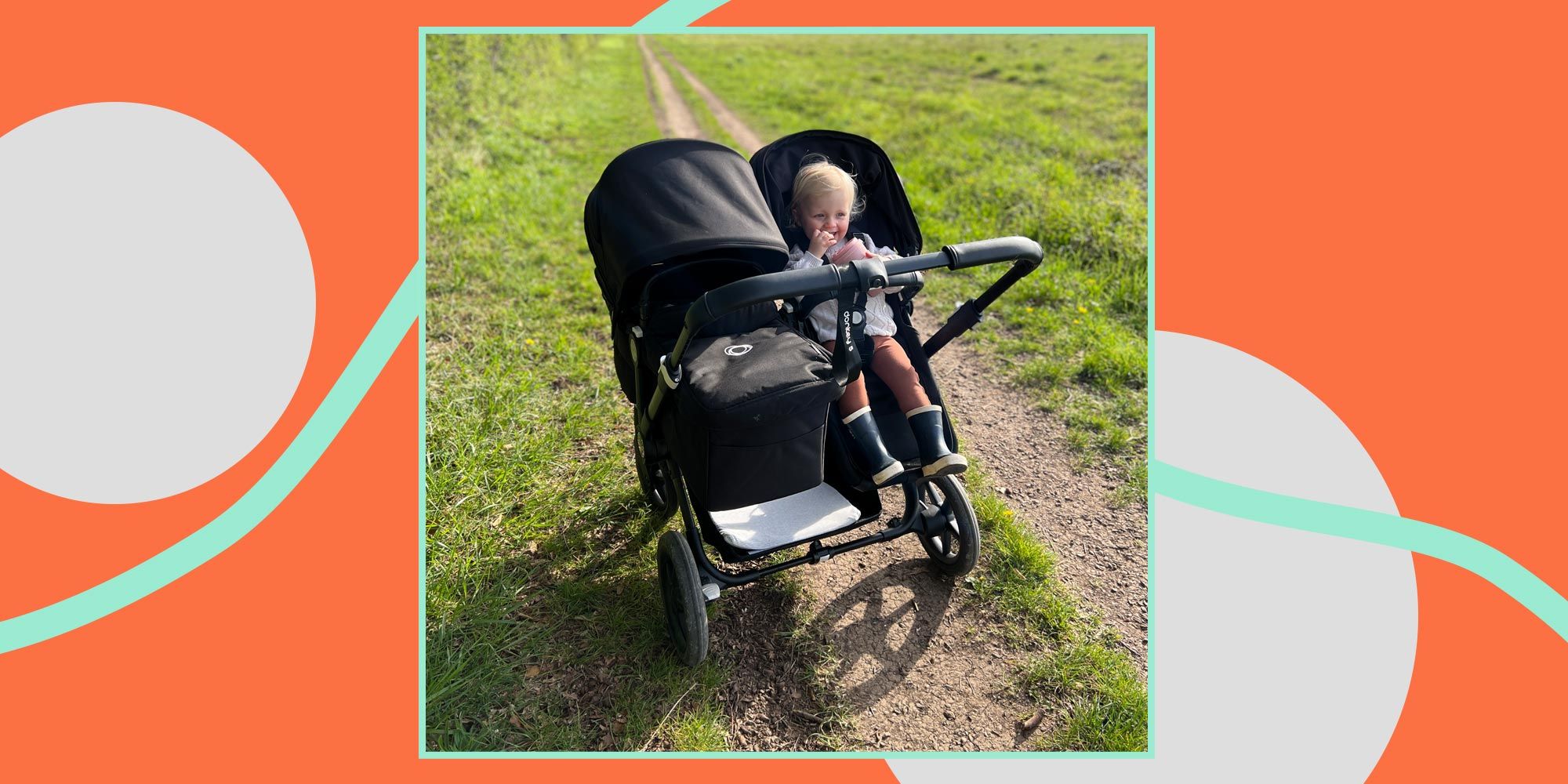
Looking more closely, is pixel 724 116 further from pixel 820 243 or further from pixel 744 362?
pixel 744 362

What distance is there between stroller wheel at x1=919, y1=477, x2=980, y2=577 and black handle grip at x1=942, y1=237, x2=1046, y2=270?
1.04 meters

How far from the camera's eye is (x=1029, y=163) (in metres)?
9.12

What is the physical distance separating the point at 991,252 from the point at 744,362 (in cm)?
97

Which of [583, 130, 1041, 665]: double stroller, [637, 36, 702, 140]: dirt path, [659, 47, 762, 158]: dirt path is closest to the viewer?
[583, 130, 1041, 665]: double stroller

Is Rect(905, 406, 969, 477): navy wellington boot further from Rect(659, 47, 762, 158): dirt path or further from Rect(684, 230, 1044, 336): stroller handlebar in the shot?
Rect(659, 47, 762, 158): dirt path

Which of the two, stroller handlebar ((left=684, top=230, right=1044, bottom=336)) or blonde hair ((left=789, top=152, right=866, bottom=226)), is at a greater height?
blonde hair ((left=789, top=152, right=866, bottom=226))

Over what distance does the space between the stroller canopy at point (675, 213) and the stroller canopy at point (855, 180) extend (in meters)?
0.39

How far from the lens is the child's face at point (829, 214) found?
155 inches

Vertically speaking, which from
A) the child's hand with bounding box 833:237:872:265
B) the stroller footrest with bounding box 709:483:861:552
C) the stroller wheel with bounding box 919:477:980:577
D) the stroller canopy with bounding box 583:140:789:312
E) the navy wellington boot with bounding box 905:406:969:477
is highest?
the stroller canopy with bounding box 583:140:789:312

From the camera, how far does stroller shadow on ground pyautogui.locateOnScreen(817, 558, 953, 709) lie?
3.61 metres

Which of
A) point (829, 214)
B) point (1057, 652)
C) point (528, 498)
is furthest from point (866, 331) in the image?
point (528, 498)
